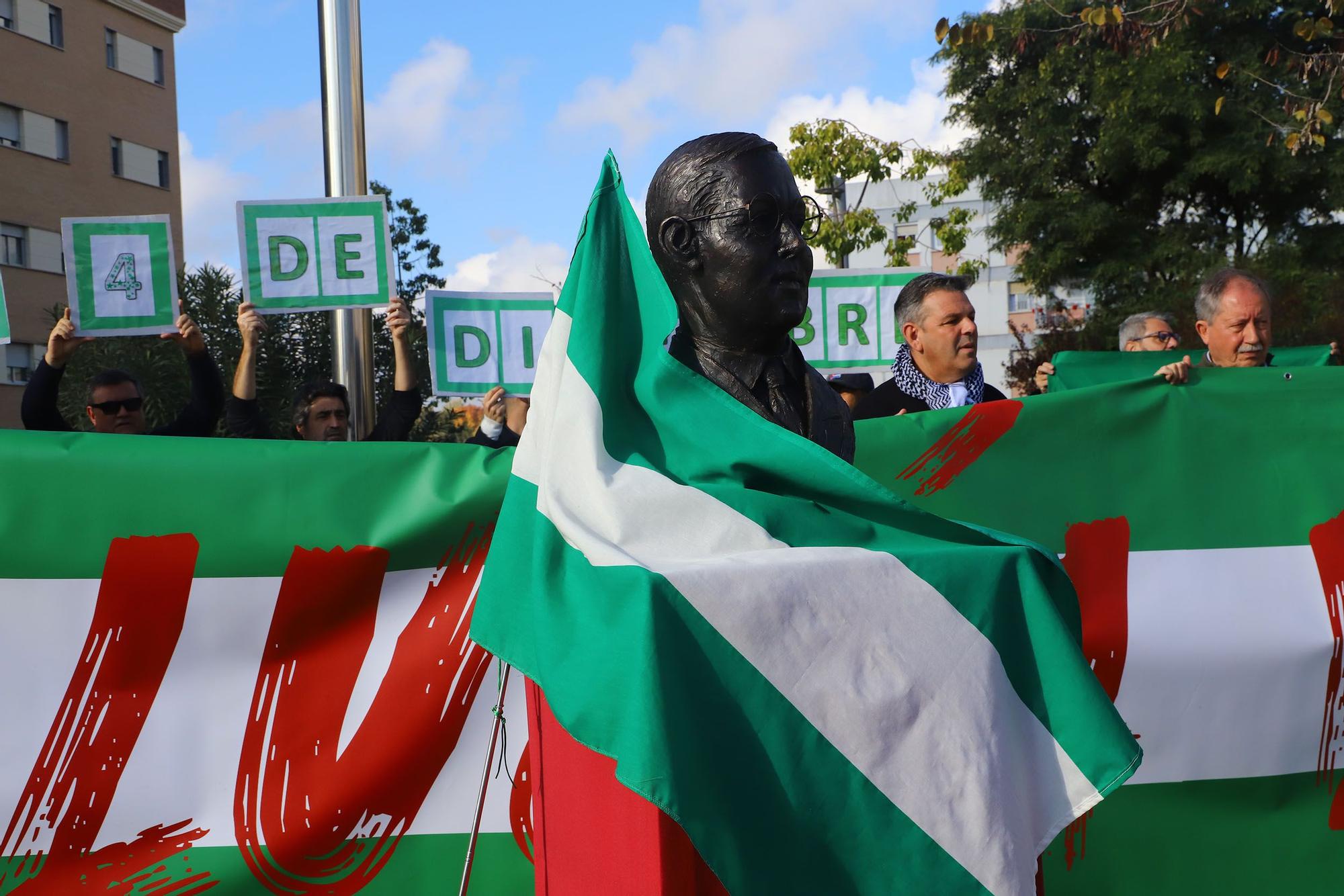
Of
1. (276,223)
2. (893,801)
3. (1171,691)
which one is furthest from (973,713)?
(276,223)

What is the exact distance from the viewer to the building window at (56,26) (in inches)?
1468

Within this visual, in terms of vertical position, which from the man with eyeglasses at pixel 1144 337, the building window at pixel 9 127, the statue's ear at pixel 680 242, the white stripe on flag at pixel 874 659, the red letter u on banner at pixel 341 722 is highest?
the building window at pixel 9 127

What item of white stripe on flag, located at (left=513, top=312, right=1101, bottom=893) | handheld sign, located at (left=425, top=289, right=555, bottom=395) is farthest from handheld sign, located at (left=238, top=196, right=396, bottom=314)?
white stripe on flag, located at (left=513, top=312, right=1101, bottom=893)

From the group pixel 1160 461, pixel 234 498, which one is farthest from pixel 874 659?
pixel 1160 461

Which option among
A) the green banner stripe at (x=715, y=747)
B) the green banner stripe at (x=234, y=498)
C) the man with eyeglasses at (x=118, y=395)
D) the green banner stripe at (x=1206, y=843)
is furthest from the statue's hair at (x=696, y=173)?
the man with eyeglasses at (x=118, y=395)

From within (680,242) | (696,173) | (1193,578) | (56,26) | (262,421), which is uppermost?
(56,26)

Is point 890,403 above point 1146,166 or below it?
below

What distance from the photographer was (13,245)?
35.7m

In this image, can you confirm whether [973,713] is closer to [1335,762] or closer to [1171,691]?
[1171,691]

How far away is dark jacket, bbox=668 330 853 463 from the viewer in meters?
2.41

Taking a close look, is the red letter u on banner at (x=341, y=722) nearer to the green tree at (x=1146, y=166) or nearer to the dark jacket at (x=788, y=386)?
the dark jacket at (x=788, y=386)

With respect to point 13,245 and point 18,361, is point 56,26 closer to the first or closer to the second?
point 13,245

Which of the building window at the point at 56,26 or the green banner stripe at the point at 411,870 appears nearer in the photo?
the green banner stripe at the point at 411,870

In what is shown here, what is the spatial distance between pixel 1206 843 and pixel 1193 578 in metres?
0.75
